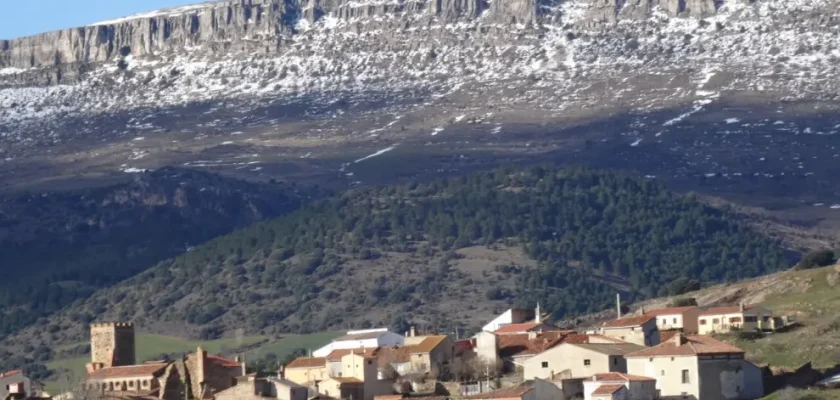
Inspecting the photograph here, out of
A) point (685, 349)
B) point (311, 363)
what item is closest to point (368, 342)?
point (311, 363)

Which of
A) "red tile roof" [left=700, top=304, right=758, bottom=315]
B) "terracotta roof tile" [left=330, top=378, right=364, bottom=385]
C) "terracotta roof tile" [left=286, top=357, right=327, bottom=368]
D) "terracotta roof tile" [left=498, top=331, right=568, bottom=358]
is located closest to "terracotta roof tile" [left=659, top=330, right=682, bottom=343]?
"terracotta roof tile" [left=498, top=331, right=568, bottom=358]

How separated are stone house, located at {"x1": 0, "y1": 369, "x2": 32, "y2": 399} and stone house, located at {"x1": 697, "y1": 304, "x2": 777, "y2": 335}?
1121 inches

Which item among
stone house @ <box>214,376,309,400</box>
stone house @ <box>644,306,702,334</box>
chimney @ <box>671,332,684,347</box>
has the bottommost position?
stone house @ <box>644,306,702,334</box>

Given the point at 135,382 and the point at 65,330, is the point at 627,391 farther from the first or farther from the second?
the point at 65,330

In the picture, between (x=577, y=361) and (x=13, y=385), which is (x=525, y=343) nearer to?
(x=577, y=361)

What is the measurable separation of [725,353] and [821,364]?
30.2 ft

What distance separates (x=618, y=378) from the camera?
246ft

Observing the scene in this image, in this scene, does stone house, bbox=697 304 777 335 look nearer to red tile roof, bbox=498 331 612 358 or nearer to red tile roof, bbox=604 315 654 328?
red tile roof, bbox=604 315 654 328

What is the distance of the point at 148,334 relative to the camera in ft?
590

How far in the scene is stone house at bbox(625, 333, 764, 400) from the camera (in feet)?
250

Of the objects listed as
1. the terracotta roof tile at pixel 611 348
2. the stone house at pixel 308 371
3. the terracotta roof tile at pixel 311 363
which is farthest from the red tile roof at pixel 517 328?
the terracotta roof tile at pixel 611 348

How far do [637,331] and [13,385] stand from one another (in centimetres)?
2433

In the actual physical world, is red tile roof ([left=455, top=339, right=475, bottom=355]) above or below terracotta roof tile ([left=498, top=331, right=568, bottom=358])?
below

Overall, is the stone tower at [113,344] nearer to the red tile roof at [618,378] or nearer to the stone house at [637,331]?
the stone house at [637,331]
